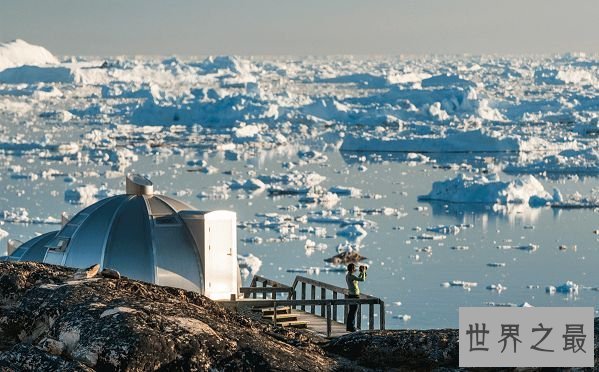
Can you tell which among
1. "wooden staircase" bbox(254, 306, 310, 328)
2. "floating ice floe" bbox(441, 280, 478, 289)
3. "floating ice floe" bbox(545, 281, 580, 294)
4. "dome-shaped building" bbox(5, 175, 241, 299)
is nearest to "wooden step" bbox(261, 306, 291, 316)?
"wooden staircase" bbox(254, 306, 310, 328)

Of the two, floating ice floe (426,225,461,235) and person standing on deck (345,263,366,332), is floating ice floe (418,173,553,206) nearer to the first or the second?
floating ice floe (426,225,461,235)

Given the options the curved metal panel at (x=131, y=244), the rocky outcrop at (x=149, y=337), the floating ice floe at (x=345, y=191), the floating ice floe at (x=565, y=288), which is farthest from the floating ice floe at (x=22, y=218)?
the rocky outcrop at (x=149, y=337)

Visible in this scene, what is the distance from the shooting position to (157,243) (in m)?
15.6

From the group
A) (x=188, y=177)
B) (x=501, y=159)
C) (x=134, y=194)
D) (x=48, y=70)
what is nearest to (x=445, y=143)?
(x=501, y=159)

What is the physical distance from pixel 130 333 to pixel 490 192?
1706 inches

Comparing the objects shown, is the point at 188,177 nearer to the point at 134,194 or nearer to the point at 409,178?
the point at 409,178

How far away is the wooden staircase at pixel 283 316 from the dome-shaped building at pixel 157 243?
1726 millimetres

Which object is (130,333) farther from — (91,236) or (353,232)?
(353,232)

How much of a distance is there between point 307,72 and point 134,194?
157177 millimetres

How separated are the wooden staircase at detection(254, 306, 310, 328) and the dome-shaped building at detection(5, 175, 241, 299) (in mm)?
1726

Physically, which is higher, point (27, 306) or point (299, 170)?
point (27, 306)

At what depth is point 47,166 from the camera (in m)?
59.0

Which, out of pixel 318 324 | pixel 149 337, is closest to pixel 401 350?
pixel 149 337

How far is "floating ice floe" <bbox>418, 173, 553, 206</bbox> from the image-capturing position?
4738cm
